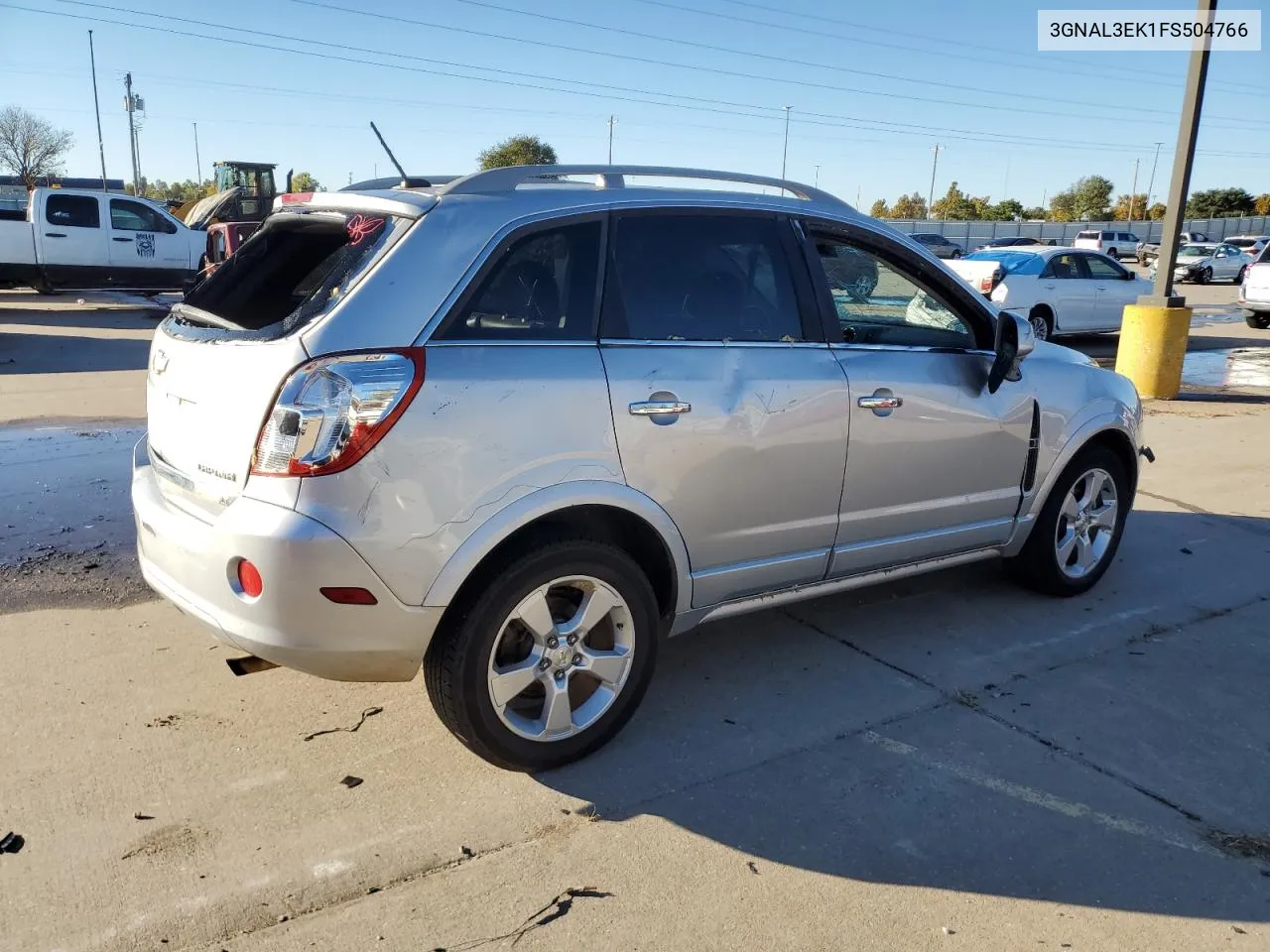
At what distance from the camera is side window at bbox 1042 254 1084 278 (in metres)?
15.4

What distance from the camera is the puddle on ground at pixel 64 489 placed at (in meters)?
5.43

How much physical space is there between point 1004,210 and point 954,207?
5.69m

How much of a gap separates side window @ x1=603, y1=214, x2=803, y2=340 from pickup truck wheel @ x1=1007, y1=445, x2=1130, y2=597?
6.02 ft

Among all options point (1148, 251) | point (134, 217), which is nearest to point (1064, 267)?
point (134, 217)

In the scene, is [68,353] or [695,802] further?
[68,353]

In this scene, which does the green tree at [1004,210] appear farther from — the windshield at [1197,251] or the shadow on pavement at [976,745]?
the shadow on pavement at [976,745]

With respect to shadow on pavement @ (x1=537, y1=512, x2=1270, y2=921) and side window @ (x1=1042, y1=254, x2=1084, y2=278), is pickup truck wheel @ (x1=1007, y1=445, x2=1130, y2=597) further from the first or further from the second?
side window @ (x1=1042, y1=254, x2=1084, y2=278)

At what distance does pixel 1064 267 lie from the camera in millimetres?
15562

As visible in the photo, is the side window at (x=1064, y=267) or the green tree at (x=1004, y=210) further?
the green tree at (x=1004, y=210)

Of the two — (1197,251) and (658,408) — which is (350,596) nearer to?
(658,408)

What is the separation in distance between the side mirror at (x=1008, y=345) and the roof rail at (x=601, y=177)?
84 cm

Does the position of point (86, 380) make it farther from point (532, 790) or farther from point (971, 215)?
point (971, 215)

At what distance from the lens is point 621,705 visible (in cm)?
348

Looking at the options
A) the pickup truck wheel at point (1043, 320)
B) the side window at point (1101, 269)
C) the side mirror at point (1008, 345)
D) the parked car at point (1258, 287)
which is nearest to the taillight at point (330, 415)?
the side mirror at point (1008, 345)
